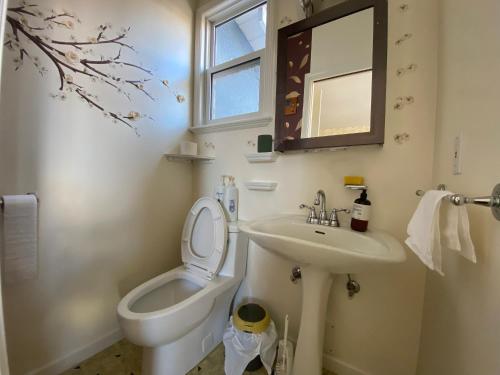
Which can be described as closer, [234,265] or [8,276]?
[8,276]

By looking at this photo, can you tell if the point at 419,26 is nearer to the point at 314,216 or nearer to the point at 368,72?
the point at 368,72

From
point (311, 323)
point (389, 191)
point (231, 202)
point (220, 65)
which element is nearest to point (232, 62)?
point (220, 65)

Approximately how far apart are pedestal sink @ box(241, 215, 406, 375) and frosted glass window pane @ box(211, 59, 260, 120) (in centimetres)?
79

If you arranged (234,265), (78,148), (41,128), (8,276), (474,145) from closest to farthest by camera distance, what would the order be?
(474,145), (8,276), (41,128), (78,148), (234,265)

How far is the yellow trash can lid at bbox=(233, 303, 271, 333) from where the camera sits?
Result: 96 centimetres

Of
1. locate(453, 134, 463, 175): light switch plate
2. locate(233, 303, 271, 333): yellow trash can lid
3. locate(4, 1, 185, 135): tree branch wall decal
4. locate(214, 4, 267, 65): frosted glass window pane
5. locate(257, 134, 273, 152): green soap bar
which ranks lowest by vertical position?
locate(233, 303, 271, 333): yellow trash can lid

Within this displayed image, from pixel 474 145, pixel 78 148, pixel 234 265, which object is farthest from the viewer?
pixel 234 265

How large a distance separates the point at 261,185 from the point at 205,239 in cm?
48

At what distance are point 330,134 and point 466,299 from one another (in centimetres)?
74

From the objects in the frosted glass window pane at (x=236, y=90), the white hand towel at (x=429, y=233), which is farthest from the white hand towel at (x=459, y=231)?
the frosted glass window pane at (x=236, y=90)

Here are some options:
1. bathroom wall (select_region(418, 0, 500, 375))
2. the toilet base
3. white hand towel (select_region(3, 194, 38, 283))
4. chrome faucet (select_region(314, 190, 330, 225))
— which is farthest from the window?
the toilet base

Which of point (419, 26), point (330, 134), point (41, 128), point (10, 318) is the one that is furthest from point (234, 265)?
point (419, 26)

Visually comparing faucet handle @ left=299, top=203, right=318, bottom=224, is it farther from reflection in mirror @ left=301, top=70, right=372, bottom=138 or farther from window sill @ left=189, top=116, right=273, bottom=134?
window sill @ left=189, top=116, right=273, bottom=134

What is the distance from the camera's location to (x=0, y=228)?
0.80 m
